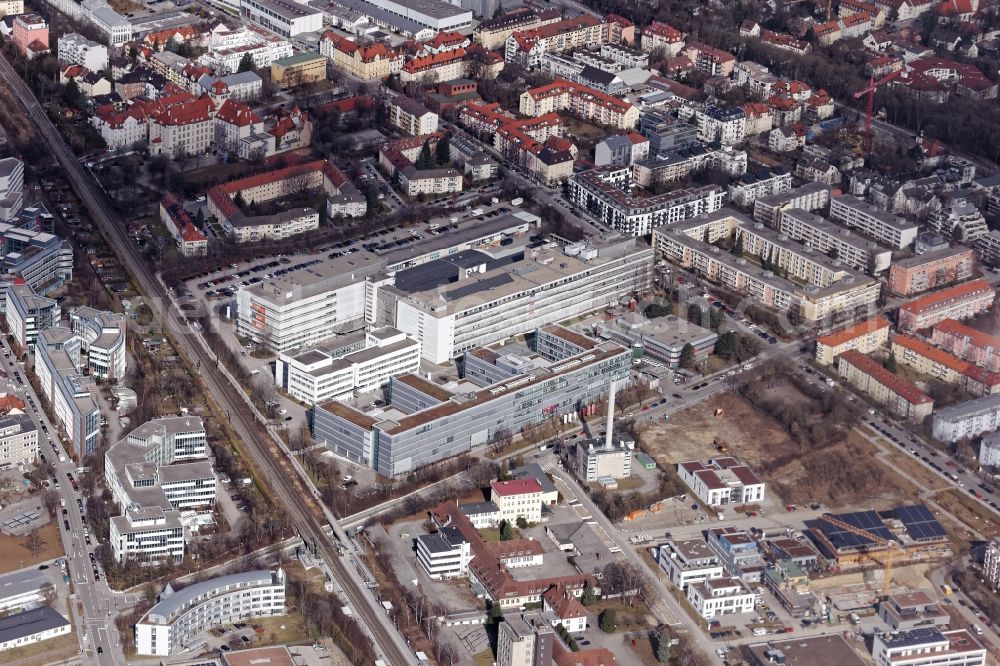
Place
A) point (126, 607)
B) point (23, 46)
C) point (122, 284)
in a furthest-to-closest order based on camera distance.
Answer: point (23, 46) < point (122, 284) < point (126, 607)

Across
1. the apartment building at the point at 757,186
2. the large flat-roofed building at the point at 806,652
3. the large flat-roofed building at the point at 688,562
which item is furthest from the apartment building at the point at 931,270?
the large flat-roofed building at the point at 806,652

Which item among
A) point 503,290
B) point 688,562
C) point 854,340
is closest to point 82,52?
point 503,290

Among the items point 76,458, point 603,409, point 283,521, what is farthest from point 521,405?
point 76,458

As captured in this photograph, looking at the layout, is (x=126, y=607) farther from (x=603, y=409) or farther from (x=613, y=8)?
(x=613, y=8)

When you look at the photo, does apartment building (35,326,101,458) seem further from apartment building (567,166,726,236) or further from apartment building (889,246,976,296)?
apartment building (889,246,976,296)

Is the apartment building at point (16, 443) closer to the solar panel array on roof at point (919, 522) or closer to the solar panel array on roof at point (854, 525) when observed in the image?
the solar panel array on roof at point (854, 525)

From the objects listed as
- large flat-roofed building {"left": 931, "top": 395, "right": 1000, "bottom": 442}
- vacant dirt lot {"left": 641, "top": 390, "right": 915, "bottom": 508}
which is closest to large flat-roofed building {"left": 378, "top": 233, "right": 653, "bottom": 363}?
vacant dirt lot {"left": 641, "top": 390, "right": 915, "bottom": 508}
